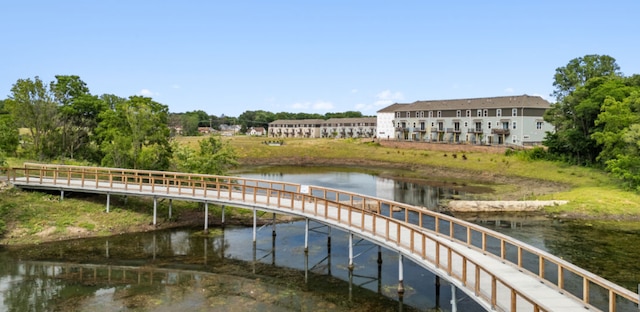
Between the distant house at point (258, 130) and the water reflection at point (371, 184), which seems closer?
the water reflection at point (371, 184)

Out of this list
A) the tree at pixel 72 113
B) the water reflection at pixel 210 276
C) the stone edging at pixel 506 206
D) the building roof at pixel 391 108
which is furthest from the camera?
the building roof at pixel 391 108

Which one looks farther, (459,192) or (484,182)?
(484,182)

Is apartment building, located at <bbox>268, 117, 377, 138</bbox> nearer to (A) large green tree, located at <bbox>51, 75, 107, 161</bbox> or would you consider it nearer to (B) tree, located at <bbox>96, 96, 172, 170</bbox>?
(A) large green tree, located at <bbox>51, 75, 107, 161</bbox>

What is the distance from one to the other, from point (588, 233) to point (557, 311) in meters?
21.0

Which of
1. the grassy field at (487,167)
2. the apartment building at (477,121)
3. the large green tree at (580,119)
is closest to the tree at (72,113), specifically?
the grassy field at (487,167)

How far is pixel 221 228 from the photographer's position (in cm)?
3086

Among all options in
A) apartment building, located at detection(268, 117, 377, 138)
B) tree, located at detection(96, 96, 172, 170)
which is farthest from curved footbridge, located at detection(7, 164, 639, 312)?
apartment building, located at detection(268, 117, 377, 138)

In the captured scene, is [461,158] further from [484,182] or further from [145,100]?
[145,100]

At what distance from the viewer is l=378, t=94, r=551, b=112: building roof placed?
82125mm

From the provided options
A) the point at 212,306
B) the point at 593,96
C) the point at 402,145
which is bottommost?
the point at 212,306

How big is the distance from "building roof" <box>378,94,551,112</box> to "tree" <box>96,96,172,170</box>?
6573 cm

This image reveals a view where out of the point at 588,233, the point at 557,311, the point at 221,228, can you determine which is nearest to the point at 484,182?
the point at 588,233

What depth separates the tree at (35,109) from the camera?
155 ft

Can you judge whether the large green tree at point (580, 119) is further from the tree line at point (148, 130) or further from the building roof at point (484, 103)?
the building roof at point (484, 103)
